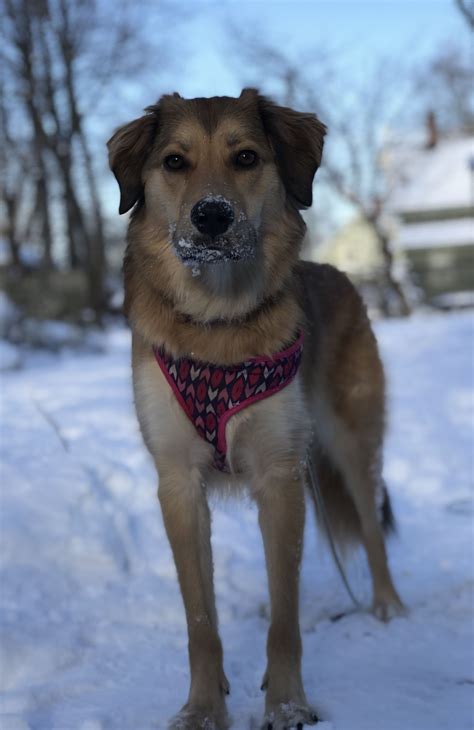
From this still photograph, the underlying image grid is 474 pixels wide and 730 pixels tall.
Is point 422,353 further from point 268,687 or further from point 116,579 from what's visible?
point 268,687

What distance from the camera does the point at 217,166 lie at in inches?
117

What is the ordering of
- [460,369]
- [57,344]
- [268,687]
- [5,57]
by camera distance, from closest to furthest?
[268,687] < [460,369] < [57,344] < [5,57]

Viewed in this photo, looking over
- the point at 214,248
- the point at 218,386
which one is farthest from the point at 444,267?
the point at 214,248

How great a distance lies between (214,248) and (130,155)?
68 centimetres

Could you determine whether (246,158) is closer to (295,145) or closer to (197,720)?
(295,145)

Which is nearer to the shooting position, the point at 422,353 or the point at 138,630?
the point at 138,630

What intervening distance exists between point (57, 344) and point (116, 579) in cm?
804

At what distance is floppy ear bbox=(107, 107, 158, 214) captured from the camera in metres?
3.13

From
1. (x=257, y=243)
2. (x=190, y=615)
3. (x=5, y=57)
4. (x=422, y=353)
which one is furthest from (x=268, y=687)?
(x=5, y=57)

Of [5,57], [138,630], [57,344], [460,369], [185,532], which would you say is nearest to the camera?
[185,532]

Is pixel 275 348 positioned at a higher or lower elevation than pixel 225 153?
lower

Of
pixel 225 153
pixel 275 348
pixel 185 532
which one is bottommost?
pixel 185 532

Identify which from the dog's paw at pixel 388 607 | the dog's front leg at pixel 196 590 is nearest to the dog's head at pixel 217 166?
the dog's front leg at pixel 196 590

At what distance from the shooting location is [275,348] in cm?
302
